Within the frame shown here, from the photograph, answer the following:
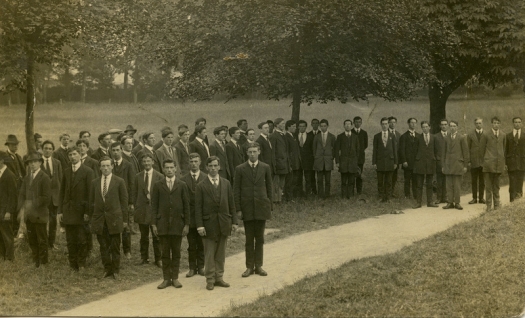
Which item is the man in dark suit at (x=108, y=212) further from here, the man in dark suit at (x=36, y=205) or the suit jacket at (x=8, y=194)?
the suit jacket at (x=8, y=194)

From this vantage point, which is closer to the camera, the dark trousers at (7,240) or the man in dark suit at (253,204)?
the man in dark suit at (253,204)

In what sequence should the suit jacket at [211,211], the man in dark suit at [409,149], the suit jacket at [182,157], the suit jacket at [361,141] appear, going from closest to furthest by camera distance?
the suit jacket at [211,211] → the suit jacket at [182,157] → the man in dark suit at [409,149] → the suit jacket at [361,141]

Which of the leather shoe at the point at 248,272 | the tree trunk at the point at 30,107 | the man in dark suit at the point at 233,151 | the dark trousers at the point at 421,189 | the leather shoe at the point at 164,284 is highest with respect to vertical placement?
the tree trunk at the point at 30,107

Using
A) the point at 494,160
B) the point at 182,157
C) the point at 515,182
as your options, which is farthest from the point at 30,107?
the point at 515,182

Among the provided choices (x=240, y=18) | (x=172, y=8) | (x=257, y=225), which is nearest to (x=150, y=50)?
(x=172, y=8)

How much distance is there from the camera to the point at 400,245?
10.2m

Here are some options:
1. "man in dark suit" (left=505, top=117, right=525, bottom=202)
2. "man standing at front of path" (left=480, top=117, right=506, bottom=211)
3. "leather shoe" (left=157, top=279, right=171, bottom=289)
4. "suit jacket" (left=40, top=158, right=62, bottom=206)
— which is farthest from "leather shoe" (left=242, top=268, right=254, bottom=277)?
"man in dark suit" (left=505, top=117, right=525, bottom=202)

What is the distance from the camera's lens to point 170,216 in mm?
8469

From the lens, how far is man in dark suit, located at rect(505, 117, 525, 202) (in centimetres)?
1295

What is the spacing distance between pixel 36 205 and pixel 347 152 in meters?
7.90

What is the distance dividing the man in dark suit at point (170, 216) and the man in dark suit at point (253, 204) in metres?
0.84

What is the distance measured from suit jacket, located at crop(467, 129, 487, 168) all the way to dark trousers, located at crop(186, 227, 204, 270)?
7366 millimetres

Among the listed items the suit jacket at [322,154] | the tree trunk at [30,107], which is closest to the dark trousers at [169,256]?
the tree trunk at [30,107]

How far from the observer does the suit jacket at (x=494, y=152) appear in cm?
1264
